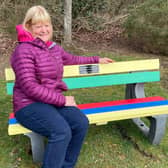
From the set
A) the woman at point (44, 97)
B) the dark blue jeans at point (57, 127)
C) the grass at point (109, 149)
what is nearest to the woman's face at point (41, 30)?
the woman at point (44, 97)

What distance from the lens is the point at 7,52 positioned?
7078mm

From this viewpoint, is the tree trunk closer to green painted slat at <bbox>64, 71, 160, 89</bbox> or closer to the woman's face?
green painted slat at <bbox>64, 71, 160, 89</bbox>

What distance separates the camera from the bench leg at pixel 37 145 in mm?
3095

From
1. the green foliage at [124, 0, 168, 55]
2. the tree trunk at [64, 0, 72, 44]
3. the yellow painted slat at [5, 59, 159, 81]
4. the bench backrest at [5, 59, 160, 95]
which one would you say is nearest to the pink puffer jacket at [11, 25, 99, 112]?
the yellow painted slat at [5, 59, 159, 81]

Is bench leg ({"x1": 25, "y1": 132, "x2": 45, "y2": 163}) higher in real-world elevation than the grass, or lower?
higher

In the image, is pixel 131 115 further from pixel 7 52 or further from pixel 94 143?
pixel 7 52

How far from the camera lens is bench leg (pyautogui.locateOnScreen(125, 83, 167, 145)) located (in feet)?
11.8

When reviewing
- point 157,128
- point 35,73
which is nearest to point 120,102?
point 157,128

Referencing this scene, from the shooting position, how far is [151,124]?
3680 millimetres

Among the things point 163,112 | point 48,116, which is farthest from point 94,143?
point 48,116

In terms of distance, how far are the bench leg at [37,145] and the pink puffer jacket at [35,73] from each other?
0.33 metres

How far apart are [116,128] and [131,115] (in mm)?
793

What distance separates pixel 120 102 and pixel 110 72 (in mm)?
368

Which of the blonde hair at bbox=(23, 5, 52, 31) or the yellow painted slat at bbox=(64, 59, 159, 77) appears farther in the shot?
the yellow painted slat at bbox=(64, 59, 159, 77)
